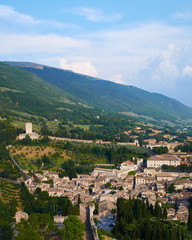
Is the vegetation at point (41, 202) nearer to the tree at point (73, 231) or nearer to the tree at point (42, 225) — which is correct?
the tree at point (42, 225)

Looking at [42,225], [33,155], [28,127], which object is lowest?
[42,225]

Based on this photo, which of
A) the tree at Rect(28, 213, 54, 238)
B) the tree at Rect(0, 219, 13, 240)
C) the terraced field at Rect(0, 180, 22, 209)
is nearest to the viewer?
the tree at Rect(28, 213, 54, 238)

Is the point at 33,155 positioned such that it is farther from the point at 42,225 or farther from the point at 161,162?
the point at 42,225

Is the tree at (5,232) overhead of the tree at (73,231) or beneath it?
beneath

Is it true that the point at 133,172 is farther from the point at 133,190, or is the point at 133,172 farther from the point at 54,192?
the point at 54,192

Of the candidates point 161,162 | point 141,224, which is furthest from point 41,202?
point 161,162

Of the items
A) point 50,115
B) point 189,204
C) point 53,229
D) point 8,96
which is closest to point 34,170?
point 189,204

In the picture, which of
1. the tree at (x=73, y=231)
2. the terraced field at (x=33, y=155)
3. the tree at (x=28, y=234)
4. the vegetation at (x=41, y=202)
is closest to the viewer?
the tree at (x=28, y=234)

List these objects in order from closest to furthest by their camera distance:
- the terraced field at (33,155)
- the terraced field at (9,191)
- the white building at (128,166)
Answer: the terraced field at (9,191) → the white building at (128,166) → the terraced field at (33,155)

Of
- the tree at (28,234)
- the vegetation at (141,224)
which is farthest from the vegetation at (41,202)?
the tree at (28,234)

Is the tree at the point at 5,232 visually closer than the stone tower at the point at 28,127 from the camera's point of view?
Yes

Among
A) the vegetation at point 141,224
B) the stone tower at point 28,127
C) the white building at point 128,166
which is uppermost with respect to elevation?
the stone tower at point 28,127

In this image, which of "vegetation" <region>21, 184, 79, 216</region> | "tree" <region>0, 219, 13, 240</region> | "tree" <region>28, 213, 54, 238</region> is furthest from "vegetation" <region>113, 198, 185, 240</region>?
"tree" <region>0, 219, 13, 240</region>

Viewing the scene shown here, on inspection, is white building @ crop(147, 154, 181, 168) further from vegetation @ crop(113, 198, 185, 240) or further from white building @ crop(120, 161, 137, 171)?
vegetation @ crop(113, 198, 185, 240)
